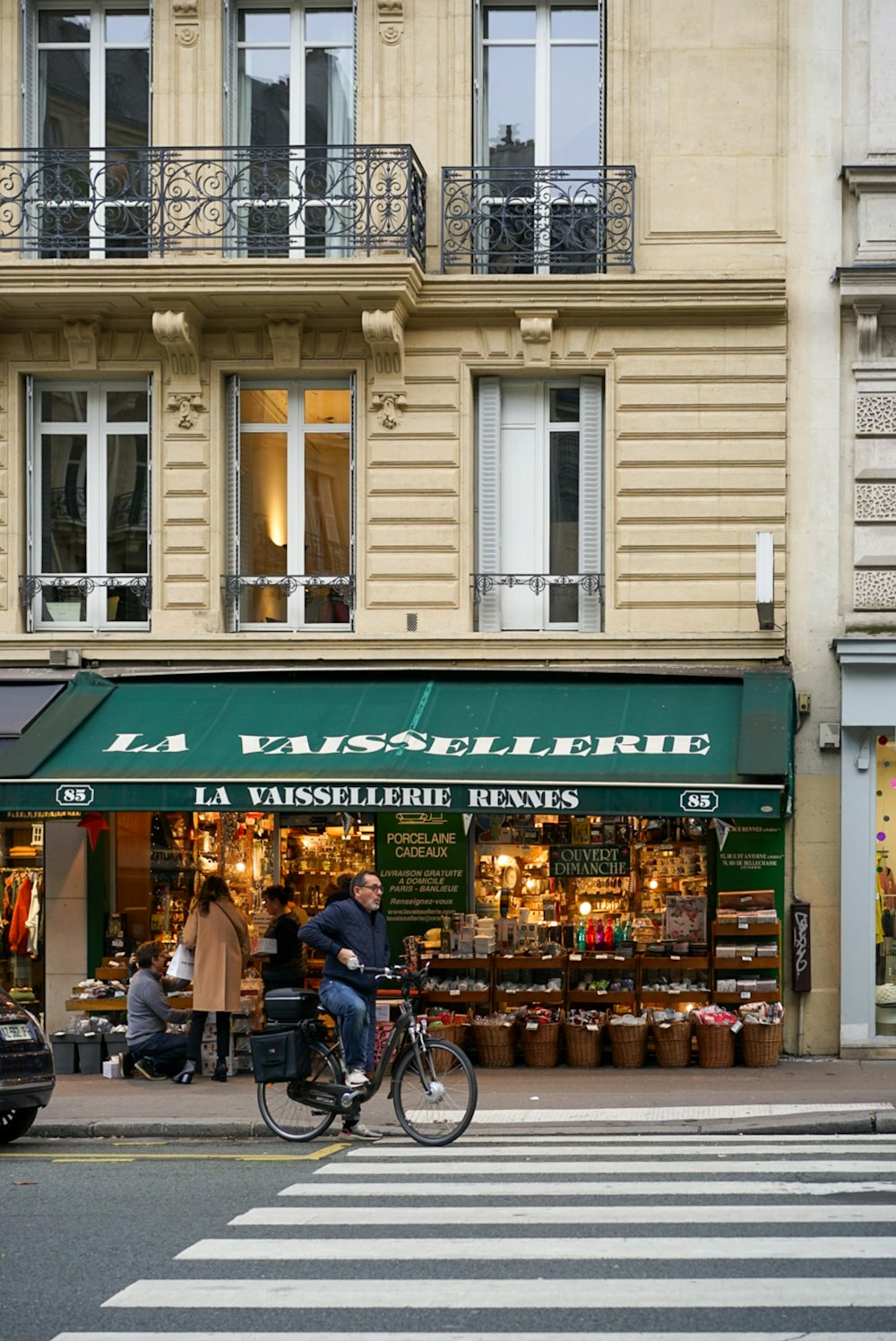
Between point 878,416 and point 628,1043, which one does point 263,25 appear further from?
point 628,1043

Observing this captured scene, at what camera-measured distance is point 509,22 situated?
1734 cm

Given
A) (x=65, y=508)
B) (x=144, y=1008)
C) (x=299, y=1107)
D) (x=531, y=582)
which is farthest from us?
(x=65, y=508)

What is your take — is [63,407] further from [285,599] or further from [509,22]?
[509,22]

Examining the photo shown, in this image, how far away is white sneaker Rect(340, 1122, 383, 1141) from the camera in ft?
39.4

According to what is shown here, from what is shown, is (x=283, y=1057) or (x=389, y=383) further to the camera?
(x=389, y=383)

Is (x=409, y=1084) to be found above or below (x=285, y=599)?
below

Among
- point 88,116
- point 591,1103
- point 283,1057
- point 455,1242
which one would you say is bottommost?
point 591,1103

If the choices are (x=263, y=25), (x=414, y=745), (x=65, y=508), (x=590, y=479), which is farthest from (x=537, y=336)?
(x=65, y=508)

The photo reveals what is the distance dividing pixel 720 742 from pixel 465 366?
4438mm

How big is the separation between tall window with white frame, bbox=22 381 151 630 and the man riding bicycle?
5990 millimetres

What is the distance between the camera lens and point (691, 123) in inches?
662

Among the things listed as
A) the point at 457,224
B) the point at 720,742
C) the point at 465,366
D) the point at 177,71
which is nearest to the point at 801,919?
the point at 720,742

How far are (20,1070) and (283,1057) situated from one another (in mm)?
1766

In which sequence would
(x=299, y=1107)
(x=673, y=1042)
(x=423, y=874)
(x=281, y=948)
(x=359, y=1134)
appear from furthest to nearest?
(x=423, y=874), (x=281, y=948), (x=673, y=1042), (x=299, y=1107), (x=359, y=1134)
